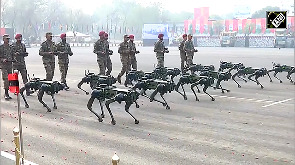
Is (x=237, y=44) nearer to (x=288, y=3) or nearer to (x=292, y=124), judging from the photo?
(x=292, y=124)

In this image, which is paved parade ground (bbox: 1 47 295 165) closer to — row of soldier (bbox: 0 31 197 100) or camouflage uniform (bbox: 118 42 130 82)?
row of soldier (bbox: 0 31 197 100)

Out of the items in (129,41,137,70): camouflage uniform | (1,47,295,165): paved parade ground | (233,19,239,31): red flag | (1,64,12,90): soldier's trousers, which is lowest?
(1,47,295,165): paved parade ground

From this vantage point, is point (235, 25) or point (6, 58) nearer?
point (6, 58)

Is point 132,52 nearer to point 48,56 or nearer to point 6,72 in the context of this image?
point 48,56

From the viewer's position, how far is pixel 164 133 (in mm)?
9148

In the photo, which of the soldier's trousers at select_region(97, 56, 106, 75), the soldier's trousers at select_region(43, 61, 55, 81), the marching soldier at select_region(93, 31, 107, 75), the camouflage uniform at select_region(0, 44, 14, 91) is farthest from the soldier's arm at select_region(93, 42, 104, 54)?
the camouflage uniform at select_region(0, 44, 14, 91)

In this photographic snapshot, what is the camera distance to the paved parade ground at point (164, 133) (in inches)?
292

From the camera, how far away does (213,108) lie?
12195 millimetres

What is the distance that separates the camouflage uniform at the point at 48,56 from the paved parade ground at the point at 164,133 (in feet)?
4.68

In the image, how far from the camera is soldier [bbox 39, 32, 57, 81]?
14.8 m

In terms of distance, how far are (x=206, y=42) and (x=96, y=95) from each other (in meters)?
68.2

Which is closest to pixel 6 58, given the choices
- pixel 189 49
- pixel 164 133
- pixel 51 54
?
pixel 51 54

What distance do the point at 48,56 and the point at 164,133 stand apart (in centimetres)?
759

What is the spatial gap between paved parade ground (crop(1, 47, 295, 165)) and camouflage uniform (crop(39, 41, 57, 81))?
1.43 meters
